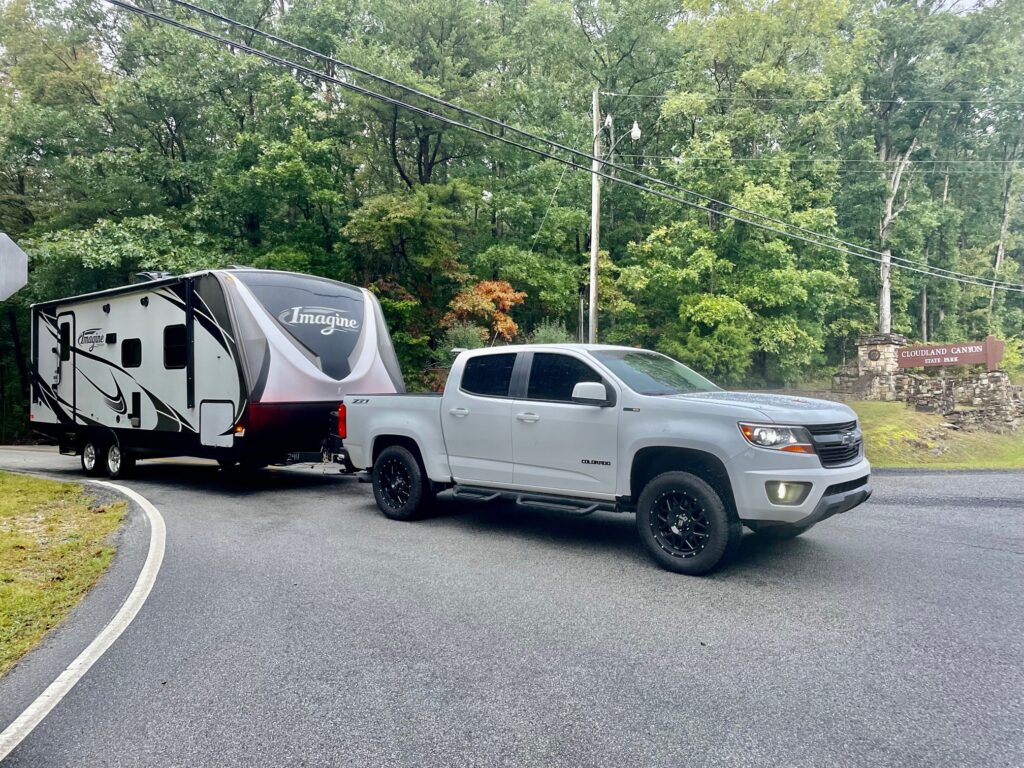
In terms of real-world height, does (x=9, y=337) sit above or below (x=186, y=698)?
above

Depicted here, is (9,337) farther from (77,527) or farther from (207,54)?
(77,527)

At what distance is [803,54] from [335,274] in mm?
22304

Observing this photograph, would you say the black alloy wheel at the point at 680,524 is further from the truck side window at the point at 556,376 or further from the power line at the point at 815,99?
the power line at the point at 815,99

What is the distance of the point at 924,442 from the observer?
17297 mm

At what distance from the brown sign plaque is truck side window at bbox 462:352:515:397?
19.6 m

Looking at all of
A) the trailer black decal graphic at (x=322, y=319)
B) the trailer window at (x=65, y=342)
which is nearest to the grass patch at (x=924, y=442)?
the trailer black decal graphic at (x=322, y=319)

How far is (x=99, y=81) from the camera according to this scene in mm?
28781

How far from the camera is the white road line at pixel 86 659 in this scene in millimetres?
3467

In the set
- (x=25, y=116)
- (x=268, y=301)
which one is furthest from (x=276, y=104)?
(x=268, y=301)

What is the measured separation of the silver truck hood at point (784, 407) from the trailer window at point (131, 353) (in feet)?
31.0

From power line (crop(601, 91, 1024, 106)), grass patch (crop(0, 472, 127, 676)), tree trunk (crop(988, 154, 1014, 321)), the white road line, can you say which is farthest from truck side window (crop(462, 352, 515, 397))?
tree trunk (crop(988, 154, 1014, 321))

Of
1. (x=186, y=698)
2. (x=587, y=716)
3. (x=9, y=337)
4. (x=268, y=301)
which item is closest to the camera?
(x=587, y=716)

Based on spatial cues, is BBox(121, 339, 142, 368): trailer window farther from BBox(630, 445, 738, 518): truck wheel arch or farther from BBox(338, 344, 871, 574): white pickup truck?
BBox(630, 445, 738, 518): truck wheel arch

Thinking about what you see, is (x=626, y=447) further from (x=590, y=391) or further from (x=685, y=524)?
(x=685, y=524)
